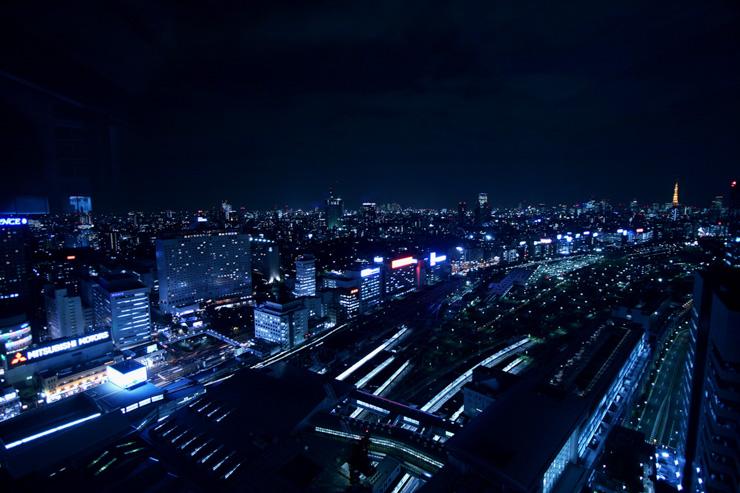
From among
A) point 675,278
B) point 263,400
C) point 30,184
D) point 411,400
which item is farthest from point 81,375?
point 675,278

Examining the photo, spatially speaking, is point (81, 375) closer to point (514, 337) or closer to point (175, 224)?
point (514, 337)

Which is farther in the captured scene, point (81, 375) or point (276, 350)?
point (276, 350)

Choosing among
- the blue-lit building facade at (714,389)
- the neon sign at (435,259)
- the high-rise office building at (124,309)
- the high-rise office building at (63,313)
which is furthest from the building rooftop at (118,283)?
the blue-lit building facade at (714,389)

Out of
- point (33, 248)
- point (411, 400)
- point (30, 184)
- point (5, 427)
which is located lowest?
point (411, 400)

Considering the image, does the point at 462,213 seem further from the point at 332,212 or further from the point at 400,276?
the point at 400,276

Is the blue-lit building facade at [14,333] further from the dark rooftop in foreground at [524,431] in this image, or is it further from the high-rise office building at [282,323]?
the dark rooftop in foreground at [524,431]

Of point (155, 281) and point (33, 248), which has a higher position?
point (33, 248)

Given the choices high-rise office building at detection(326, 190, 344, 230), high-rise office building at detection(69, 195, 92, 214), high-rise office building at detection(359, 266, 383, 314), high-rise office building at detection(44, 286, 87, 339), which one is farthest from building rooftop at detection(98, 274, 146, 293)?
high-rise office building at detection(326, 190, 344, 230)

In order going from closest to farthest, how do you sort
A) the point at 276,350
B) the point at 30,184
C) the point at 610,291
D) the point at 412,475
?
the point at 30,184, the point at 412,475, the point at 276,350, the point at 610,291

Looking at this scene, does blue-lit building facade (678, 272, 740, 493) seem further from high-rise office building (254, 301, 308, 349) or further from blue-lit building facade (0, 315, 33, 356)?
blue-lit building facade (0, 315, 33, 356)

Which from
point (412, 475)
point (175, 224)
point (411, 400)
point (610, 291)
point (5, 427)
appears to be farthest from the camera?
point (175, 224)
